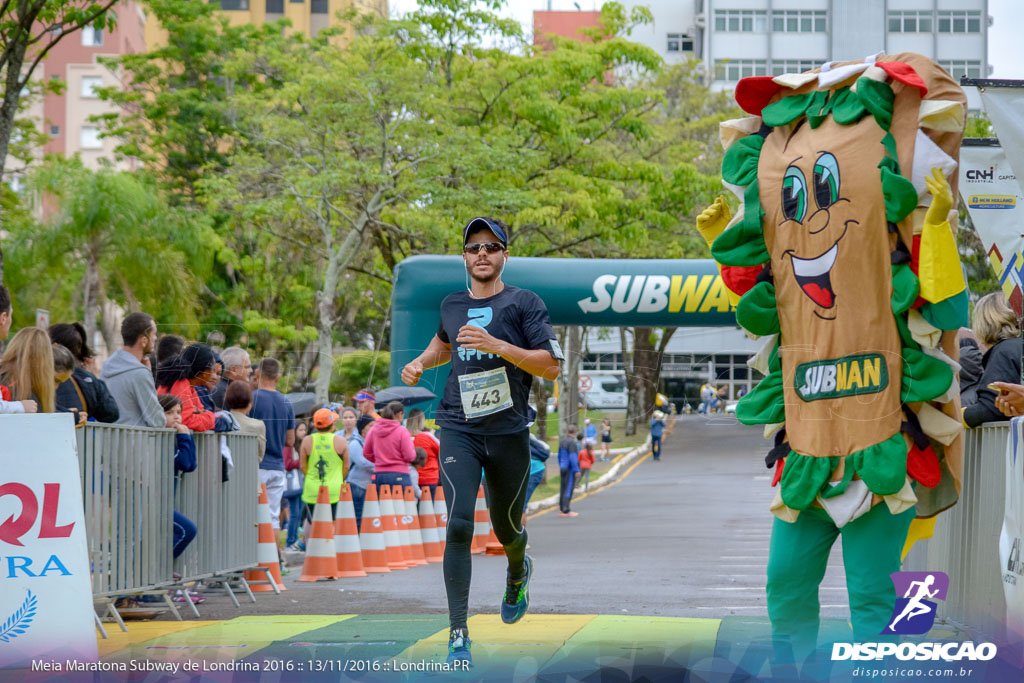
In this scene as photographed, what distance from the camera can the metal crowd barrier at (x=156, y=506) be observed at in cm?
680

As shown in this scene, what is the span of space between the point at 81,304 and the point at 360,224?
6.03m

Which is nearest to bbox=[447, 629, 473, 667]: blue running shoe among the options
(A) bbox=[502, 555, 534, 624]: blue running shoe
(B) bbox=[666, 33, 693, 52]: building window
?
(A) bbox=[502, 555, 534, 624]: blue running shoe

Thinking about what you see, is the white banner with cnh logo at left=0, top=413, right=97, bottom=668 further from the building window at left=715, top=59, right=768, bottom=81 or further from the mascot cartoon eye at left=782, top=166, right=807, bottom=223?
the building window at left=715, top=59, right=768, bottom=81

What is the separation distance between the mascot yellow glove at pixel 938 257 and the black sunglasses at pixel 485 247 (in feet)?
6.07

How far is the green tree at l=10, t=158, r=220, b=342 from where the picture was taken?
45.1 ft

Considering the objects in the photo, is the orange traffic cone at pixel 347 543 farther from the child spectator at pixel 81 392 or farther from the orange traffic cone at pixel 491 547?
the child spectator at pixel 81 392

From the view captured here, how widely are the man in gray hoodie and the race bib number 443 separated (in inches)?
126

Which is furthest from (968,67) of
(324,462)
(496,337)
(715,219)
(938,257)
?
(324,462)

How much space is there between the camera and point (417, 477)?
11570 mm

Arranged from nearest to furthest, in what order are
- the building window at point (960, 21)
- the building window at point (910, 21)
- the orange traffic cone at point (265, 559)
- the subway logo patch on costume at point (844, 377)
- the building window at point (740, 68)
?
the subway logo patch on costume at point (844, 377) < the building window at point (960, 21) < the building window at point (910, 21) < the orange traffic cone at point (265, 559) < the building window at point (740, 68)

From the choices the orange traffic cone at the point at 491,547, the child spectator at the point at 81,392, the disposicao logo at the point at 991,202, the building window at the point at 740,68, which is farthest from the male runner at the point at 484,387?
the building window at the point at 740,68

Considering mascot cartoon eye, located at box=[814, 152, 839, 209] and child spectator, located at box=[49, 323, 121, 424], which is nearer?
mascot cartoon eye, located at box=[814, 152, 839, 209]

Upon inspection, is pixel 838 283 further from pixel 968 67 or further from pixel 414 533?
pixel 414 533

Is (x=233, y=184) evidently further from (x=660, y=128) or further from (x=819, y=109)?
(x=819, y=109)
